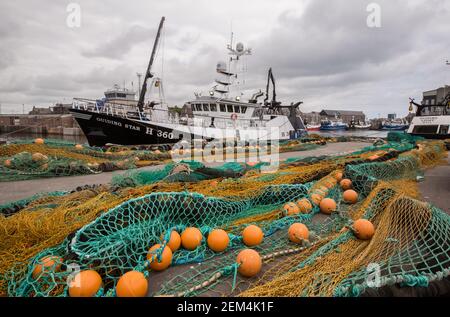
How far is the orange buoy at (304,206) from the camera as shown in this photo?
307 cm

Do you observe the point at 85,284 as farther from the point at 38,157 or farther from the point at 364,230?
the point at 38,157

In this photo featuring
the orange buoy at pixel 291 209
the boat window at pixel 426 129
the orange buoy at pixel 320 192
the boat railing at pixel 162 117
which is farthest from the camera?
the boat railing at pixel 162 117

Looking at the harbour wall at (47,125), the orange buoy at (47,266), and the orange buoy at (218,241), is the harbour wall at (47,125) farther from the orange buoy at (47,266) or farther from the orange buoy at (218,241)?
the orange buoy at (218,241)

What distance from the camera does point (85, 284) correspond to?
155cm

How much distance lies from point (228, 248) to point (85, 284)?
4.05 ft

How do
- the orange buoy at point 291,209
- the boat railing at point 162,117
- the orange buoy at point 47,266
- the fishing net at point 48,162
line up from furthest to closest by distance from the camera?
Answer: the boat railing at point 162,117 < the fishing net at point 48,162 < the orange buoy at point 291,209 < the orange buoy at point 47,266

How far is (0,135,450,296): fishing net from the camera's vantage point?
170 centimetres

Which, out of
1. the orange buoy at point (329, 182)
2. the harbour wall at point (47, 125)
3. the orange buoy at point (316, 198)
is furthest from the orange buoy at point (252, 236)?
the harbour wall at point (47, 125)

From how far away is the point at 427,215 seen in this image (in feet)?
7.61

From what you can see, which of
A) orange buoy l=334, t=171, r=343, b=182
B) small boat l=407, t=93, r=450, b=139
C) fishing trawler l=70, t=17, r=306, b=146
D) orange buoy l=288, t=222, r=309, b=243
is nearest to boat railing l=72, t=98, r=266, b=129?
fishing trawler l=70, t=17, r=306, b=146

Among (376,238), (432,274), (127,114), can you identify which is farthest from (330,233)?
(127,114)

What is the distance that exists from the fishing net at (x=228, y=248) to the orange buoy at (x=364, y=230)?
52mm
